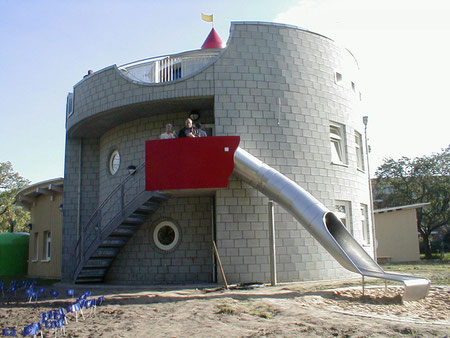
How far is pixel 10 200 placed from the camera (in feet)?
139

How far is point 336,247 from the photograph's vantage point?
10.2m

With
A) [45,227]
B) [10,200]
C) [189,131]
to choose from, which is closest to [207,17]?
[189,131]

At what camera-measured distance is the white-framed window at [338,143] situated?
15.0 m

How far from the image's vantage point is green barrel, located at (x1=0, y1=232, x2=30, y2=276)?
2567 centimetres

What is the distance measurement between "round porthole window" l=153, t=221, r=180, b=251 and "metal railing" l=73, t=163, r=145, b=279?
3.95ft

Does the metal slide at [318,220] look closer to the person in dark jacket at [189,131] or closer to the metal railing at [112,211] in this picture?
the person in dark jacket at [189,131]

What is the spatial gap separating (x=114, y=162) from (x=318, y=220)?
7959mm

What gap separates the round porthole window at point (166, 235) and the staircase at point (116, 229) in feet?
1.74

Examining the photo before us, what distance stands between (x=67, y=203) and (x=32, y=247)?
9351 mm

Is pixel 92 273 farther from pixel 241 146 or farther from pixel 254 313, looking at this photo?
pixel 254 313

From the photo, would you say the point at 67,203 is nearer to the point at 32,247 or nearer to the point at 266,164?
the point at 266,164

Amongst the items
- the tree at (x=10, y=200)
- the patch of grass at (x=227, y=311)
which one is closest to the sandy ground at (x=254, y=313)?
the patch of grass at (x=227, y=311)

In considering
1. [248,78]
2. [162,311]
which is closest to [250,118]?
[248,78]

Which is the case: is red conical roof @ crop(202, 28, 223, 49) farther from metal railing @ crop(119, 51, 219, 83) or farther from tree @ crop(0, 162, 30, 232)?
tree @ crop(0, 162, 30, 232)
